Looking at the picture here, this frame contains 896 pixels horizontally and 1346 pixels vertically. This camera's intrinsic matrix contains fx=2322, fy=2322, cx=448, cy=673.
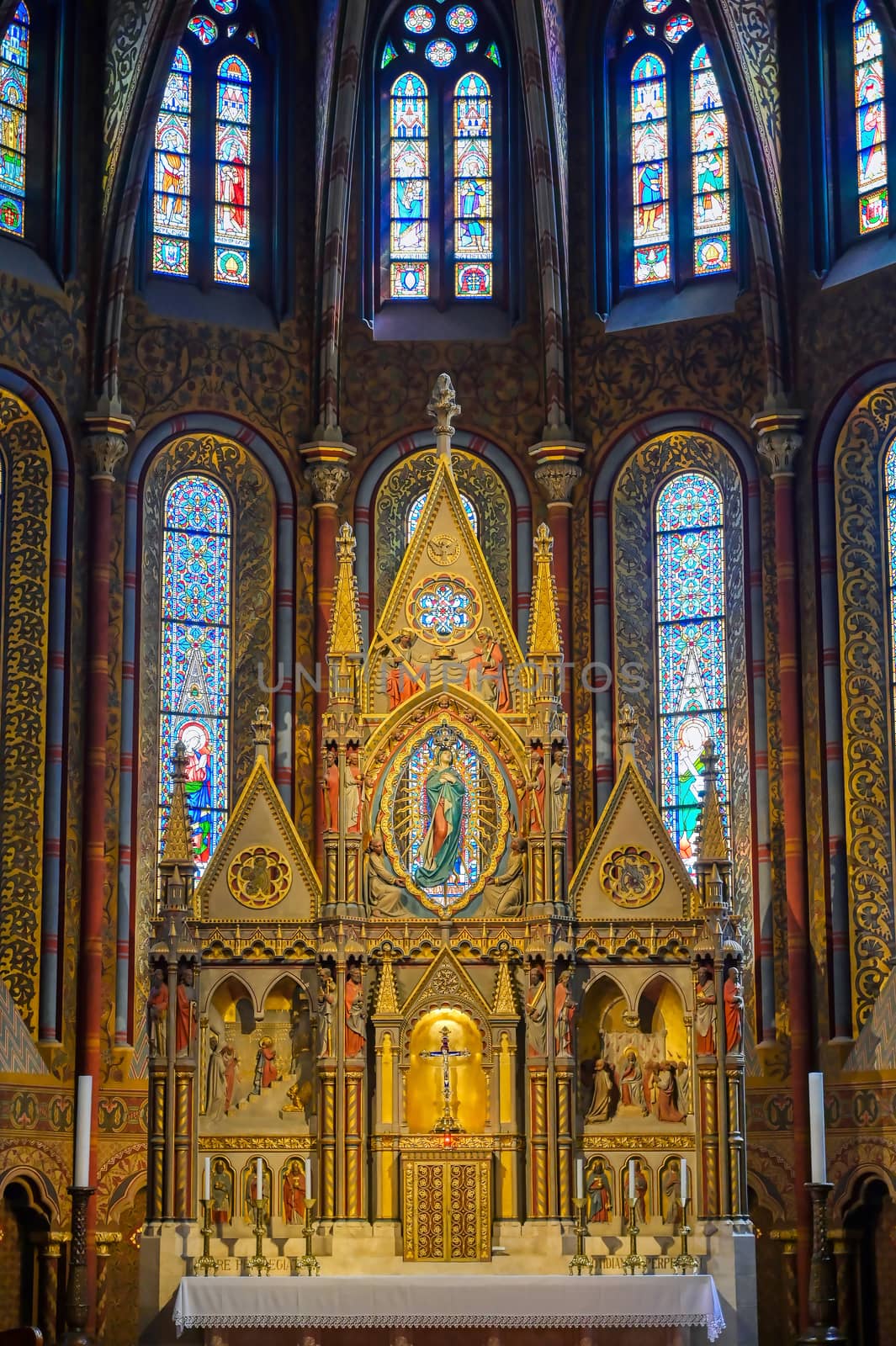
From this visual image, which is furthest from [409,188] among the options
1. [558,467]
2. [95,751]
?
[95,751]

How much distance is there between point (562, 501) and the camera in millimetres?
24938

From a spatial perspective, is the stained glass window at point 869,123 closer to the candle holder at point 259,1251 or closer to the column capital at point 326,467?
the column capital at point 326,467

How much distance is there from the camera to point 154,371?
24.9 m

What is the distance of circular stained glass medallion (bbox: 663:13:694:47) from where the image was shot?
26078 mm

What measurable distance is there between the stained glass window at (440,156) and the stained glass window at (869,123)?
4142mm

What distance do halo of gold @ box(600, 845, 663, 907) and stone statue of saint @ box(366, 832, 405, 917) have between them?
71.3 inches

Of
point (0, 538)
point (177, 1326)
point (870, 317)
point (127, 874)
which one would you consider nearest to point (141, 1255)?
point (177, 1326)

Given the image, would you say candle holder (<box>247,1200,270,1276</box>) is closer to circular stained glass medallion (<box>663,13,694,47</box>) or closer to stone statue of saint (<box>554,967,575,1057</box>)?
stone statue of saint (<box>554,967,575,1057</box>)

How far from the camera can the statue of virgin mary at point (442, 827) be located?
20.5 meters

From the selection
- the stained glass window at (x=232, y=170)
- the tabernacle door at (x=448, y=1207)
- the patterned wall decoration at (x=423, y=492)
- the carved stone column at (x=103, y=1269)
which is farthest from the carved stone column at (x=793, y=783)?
the carved stone column at (x=103, y=1269)

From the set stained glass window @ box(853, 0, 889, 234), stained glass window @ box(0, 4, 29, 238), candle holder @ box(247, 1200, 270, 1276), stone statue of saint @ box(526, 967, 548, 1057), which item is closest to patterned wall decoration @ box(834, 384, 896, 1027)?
stained glass window @ box(853, 0, 889, 234)

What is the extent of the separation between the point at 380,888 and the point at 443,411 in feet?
15.2

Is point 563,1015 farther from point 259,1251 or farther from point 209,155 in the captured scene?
point 209,155

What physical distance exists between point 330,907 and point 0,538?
20.0 feet
